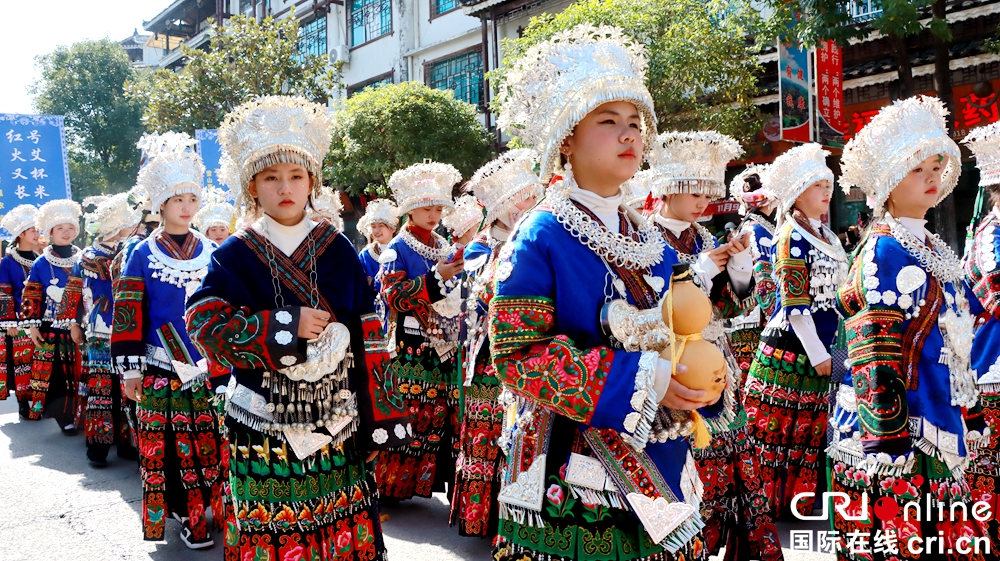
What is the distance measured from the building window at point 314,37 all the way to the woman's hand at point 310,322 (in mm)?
25786

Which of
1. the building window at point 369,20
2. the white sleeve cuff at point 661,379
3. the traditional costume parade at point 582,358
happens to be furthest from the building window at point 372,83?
the white sleeve cuff at point 661,379

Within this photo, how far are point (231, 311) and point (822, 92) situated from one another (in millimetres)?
11893

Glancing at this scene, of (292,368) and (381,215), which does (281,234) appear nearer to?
(292,368)

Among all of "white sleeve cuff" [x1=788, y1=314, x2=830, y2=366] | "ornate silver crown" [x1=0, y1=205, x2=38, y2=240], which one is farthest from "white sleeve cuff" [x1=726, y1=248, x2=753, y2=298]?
"ornate silver crown" [x1=0, y1=205, x2=38, y2=240]

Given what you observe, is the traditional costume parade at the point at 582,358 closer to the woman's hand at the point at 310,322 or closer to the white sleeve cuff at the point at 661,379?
the white sleeve cuff at the point at 661,379

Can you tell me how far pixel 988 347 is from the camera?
13.9 feet

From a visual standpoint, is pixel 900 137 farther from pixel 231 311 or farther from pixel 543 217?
pixel 231 311

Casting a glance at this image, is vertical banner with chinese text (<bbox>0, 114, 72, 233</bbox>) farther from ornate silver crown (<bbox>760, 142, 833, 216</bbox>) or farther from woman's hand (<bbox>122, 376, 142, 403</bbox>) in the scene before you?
ornate silver crown (<bbox>760, 142, 833, 216</bbox>)

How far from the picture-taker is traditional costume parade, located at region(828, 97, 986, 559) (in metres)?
3.32

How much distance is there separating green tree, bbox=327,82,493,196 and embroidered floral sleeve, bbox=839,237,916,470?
46.2ft

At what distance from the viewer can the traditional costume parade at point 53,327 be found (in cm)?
911

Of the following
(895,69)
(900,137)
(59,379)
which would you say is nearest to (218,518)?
(900,137)

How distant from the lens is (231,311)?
318 centimetres

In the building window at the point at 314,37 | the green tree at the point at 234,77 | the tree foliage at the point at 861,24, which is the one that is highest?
the building window at the point at 314,37
